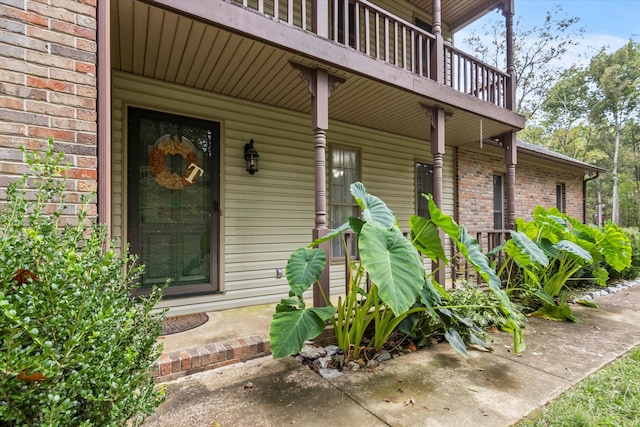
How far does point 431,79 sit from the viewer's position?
13.3ft

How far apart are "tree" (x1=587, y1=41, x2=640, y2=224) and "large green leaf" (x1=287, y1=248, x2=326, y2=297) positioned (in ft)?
75.2

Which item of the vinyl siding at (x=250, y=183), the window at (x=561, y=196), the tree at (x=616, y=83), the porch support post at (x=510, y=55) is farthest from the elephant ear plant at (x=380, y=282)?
the tree at (x=616, y=83)

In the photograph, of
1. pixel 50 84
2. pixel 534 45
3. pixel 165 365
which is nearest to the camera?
pixel 50 84

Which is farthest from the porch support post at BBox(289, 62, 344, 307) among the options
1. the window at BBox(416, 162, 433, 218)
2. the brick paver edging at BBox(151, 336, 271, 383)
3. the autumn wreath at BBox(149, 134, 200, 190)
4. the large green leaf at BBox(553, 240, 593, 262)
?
the window at BBox(416, 162, 433, 218)

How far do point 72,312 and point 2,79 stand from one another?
60.1 inches

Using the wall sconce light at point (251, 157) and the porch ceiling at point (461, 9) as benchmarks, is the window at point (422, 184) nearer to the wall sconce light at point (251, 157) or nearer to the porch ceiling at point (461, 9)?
the porch ceiling at point (461, 9)

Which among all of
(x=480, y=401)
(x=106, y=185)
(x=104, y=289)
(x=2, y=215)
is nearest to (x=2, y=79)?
(x=106, y=185)

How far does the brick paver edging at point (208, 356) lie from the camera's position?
7.68 ft

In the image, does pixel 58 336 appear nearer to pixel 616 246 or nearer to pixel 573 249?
pixel 573 249

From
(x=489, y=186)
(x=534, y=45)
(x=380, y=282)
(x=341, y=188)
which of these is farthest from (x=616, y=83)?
(x=380, y=282)

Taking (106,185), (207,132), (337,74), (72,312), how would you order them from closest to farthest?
(72,312)
(106,185)
(337,74)
(207,132)

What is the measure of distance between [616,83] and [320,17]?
22.4 meters

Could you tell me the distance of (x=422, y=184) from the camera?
6203mm

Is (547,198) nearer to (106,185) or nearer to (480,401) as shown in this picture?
(480,401)
